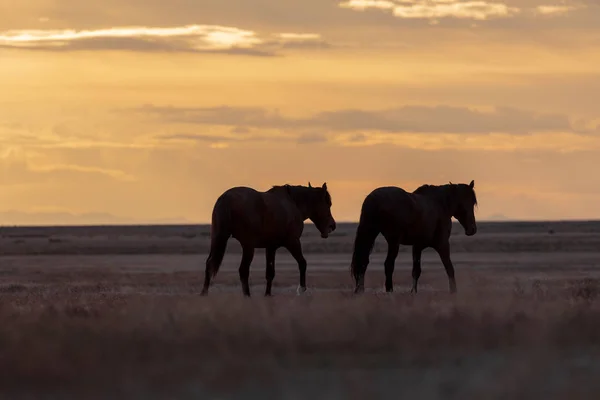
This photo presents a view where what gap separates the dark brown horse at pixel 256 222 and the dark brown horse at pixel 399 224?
43.0 inches

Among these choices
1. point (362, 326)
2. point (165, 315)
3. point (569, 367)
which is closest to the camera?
point (569, 367)

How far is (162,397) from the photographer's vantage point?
11484 millimetres

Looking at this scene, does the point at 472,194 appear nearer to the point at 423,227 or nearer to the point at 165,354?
the point at 423,227

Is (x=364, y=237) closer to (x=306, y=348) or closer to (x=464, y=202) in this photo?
(x=464, y=202)

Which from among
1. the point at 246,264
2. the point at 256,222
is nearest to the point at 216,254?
the point at 246,264

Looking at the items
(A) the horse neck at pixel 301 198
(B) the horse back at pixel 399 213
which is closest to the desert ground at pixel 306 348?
(B) the horse back at pixel 399 213

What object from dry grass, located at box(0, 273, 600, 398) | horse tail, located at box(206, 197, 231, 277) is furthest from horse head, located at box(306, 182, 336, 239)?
dry grass, located at box(0, 273, 600, 398)

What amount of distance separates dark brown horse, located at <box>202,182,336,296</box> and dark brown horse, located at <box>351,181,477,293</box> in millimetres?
1093

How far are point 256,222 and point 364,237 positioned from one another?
2.04 metres

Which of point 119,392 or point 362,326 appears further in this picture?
point 362,326

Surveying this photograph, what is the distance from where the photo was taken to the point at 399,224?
22.8 meters

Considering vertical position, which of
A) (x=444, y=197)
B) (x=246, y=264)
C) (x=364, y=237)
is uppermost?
(x=444, y=197)

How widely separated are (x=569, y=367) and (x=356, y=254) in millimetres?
10060

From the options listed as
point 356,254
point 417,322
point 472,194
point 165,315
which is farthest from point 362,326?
point 472,194
